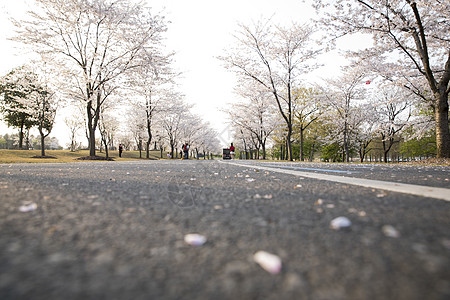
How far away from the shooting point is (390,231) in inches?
41.9

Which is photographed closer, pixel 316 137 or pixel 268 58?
pixel 268 58

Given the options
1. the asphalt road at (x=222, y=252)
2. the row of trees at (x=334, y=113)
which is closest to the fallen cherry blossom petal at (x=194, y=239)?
the asphalt road at (x=222, y=252)

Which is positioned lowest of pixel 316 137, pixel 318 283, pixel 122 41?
pixel 318 283

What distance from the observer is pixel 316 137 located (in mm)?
34531

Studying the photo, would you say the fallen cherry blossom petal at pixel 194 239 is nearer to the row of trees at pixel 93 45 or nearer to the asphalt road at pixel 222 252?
the asphalt road at pixel 222 252

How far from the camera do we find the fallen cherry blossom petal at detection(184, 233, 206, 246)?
37.8 inches

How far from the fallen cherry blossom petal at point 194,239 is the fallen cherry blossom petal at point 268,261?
242 mm

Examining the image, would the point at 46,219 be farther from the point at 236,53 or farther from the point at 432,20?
the point at 236,53

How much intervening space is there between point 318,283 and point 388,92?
3746cm

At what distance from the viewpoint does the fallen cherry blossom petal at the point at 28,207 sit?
57.1 inches

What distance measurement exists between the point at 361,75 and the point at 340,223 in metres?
28.2

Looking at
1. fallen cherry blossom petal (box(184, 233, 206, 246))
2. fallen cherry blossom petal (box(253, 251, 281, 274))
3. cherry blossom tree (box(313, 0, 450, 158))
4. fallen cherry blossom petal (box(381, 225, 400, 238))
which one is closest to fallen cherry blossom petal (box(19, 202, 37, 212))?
fallen cherry blossom petal (box(184, 233, 206, 246))

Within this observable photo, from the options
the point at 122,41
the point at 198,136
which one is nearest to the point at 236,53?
the point at 122,41

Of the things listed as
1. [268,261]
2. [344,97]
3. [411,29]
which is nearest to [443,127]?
[411,29]
